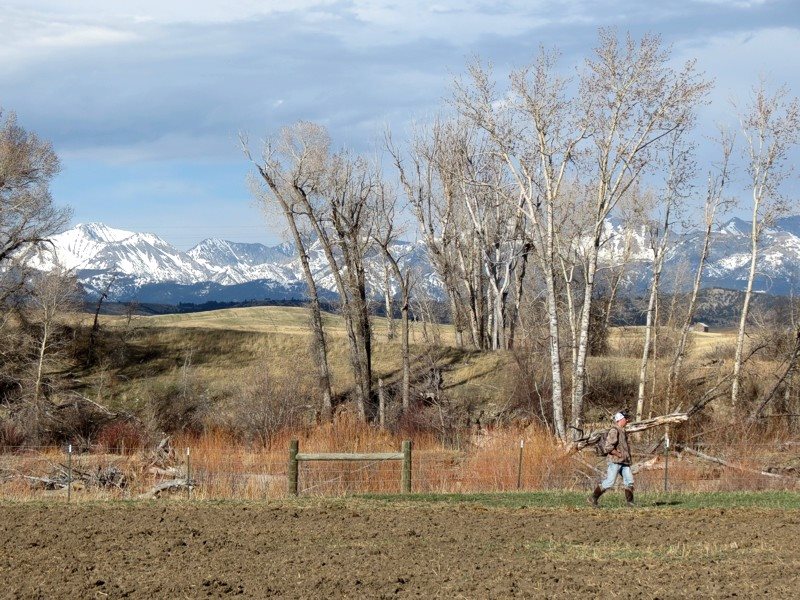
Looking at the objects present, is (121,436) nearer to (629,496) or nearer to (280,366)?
(280,366)

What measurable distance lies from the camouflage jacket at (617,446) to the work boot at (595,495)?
74 centimetres

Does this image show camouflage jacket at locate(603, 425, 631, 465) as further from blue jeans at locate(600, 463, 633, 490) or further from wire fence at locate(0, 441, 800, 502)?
wire fence at locate(0, 441, 800, 502)

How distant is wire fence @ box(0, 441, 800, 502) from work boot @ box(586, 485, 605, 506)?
421 centimetres

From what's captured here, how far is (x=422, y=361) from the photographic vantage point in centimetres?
5150

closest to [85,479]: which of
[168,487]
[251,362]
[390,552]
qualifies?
[168,487]

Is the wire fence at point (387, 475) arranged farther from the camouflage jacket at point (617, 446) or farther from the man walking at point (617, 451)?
the camouflage jacket at point (617, 446)

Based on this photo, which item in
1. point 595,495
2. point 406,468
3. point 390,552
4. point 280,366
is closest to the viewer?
point 390,552

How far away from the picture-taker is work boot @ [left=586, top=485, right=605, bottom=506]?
19.7 metres

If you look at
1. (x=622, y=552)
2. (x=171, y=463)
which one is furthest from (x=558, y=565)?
(x=171, y=463)

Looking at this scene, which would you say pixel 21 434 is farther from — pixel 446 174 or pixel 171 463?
pixel 446 174

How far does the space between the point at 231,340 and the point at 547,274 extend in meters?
25.7

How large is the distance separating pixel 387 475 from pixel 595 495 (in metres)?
8.43

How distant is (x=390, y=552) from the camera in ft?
48.4

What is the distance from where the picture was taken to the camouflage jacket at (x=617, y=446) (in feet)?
63.1
